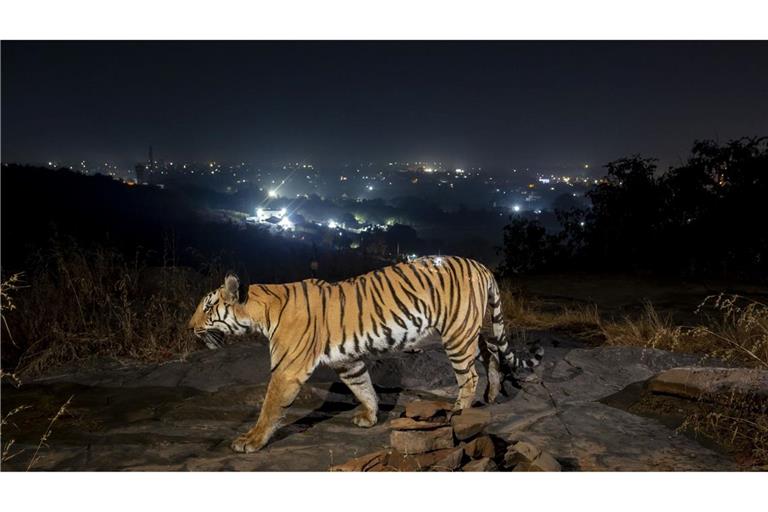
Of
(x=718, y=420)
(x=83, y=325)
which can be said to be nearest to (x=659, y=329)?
(x=718, y=420)

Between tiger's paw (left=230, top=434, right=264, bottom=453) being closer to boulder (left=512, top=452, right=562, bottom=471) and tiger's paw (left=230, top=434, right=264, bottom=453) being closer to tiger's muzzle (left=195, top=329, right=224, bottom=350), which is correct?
tiger's muzzle (left=195, top=329, right=224, bottom=350)

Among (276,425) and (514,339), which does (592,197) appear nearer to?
(514,339)

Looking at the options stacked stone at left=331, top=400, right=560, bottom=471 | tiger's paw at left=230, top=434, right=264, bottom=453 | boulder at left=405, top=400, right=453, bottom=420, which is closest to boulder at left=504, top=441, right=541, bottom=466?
stacked stone at left=331, top=400, right=560, bottom=471

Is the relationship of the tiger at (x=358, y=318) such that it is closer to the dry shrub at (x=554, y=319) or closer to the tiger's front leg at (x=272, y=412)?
the tiger's front leg at (x=272, y=412)

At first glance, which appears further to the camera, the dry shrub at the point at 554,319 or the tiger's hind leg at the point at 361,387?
the dry shrub at the point at 554,319

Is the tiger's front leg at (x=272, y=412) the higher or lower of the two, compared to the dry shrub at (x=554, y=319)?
higher

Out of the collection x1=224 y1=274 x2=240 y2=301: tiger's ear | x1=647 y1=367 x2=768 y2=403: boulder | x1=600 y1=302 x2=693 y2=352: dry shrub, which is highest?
x1=224 y1=274 x2=240 y2=301: tiger's ear

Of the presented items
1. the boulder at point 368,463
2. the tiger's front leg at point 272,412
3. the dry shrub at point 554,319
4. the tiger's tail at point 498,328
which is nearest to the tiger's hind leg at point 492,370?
the tiger's tail at point 498,328

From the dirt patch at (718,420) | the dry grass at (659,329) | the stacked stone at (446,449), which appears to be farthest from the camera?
the dry grass at (659,329)
